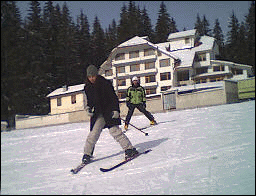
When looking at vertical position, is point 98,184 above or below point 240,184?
below

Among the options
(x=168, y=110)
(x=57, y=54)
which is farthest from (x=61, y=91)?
(x=168, y=110)

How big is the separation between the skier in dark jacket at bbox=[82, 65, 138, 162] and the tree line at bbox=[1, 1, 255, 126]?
65cm

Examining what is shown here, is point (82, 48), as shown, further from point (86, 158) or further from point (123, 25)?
point (86, 158)

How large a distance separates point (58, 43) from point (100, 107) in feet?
Result: 6.19

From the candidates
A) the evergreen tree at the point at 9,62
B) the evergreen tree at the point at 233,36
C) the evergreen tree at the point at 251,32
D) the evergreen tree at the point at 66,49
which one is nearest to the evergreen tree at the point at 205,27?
the evergreen tree at the point at 233,36

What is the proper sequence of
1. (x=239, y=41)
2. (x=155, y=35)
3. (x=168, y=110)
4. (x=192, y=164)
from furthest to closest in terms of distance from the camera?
1. (x=168, y=110)
2. (x=155, y=35)
3. (x=239, y=41)
4. (x=192, y=164)

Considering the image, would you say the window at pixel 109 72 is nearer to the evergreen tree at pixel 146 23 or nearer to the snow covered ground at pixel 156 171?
the evergreen tree at pixel 146 23

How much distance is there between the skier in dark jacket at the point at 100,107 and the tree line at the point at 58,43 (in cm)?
65

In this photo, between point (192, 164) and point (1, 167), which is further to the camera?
point (192, 164)

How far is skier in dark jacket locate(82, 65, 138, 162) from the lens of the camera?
96.2 inches

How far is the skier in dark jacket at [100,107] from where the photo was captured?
244cm

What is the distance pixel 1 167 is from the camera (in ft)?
5.08

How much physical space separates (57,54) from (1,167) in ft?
8.07

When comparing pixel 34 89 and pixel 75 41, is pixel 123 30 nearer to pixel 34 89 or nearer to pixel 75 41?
pixel 75 41
